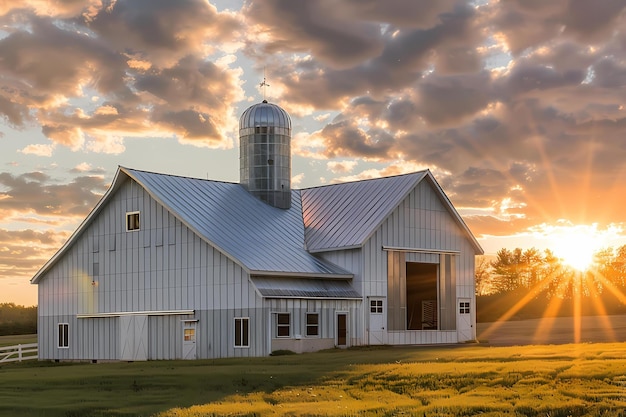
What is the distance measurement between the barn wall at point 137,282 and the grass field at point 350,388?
38.9 feet

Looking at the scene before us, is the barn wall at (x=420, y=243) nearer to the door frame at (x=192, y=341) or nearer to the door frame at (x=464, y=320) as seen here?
the door frame at (x=464, y=320)

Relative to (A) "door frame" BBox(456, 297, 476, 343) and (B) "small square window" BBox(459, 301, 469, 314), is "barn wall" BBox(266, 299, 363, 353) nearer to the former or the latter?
(A) "door frame" BBox(456, 297, 476, 343)

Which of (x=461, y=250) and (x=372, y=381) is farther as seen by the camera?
(x=461, y=250)

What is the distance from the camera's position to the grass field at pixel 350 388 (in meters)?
23.2

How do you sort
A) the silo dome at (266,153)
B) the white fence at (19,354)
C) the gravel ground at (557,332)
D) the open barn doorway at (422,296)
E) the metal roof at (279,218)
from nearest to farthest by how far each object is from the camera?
1. the metal roof at (279,218)
2. the gravel ground at (557,332)
3. the white fence at (19,354)
4. the open barn doorway at (422,296)
5. the silo dome at (266,153)

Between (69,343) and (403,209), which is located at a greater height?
(403,209)

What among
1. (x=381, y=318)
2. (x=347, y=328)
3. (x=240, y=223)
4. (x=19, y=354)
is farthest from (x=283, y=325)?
(x=19, y=354)

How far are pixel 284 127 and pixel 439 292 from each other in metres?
13.7

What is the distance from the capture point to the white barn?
47.8 m

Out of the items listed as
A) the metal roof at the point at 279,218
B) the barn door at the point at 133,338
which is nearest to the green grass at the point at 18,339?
the metal roof at the point at 279,218

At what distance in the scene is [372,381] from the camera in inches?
1121

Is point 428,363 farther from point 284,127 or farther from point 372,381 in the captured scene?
point 284,127

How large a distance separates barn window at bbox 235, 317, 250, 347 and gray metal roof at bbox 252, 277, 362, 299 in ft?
5.89

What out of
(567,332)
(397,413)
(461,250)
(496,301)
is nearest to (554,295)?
(496,301)
